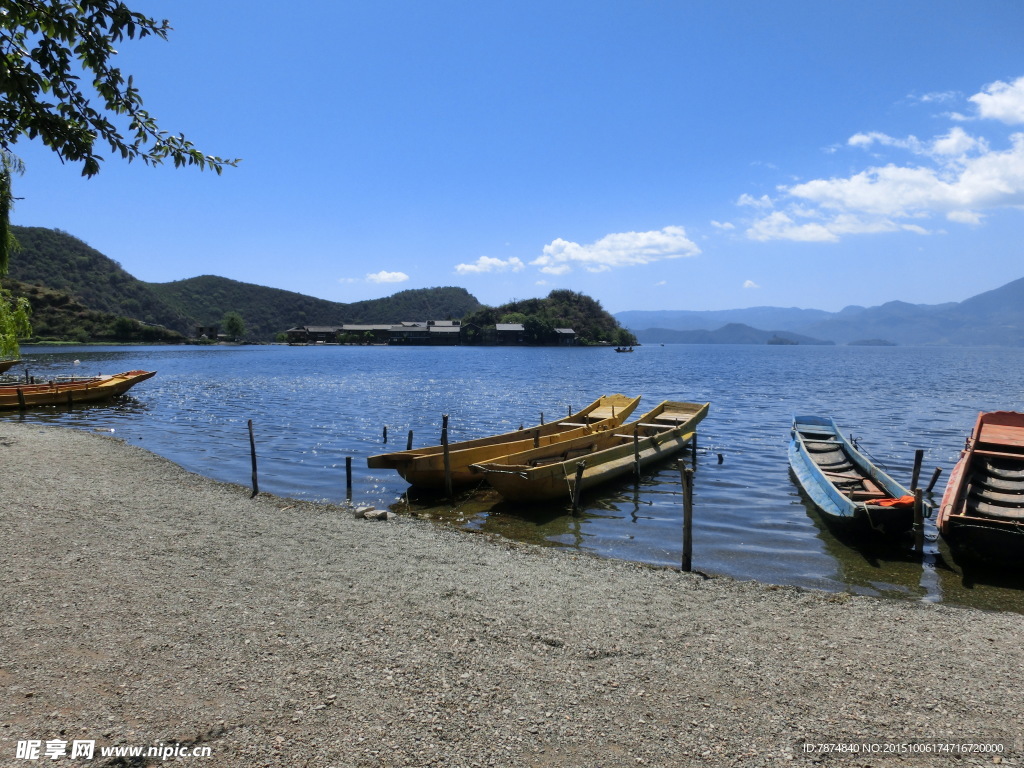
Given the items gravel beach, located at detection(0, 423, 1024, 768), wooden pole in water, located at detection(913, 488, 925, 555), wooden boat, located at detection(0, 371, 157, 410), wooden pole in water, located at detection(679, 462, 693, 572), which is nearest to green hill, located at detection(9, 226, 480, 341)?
wooden boat, located at detection(0, 371, 157, 410)

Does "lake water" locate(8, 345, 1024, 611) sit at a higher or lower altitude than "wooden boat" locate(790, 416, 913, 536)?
lower

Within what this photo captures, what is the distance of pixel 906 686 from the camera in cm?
680

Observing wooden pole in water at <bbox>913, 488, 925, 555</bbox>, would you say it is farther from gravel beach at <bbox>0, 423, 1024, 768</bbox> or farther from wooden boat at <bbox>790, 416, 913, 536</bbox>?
gravel beach at <bbox>0, 423, 1024, 768</bbox>

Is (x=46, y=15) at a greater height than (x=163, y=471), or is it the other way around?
(x=46, y=15)

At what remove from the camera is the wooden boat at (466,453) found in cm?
1738

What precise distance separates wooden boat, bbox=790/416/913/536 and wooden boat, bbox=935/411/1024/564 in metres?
0.89

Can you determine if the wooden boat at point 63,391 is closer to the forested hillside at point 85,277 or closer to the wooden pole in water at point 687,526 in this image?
the wooden pole in water at point 687,526

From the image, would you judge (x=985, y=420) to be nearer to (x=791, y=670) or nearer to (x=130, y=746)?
(x=791, y=670)

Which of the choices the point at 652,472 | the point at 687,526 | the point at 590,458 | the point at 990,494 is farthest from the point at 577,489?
the point at 990,494

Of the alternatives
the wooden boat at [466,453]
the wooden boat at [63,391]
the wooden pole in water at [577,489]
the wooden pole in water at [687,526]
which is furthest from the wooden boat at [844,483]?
the wooden boat at [63,391]

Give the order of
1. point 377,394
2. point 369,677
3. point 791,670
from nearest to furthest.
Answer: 1. point 369,677
2. point 791,670
3. point 377,394

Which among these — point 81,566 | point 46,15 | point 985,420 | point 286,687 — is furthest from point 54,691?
point 985,420

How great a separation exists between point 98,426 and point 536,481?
2587 centimetres

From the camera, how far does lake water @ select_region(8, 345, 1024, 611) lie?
12.7 metres
